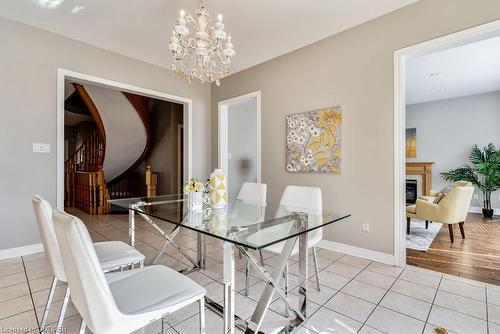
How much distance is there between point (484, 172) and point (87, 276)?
6984mm

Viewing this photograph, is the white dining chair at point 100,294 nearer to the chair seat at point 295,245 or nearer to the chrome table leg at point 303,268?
the chrome table leg at point 303,268

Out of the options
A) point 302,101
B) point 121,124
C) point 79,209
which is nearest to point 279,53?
point 302,101

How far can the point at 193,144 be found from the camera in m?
4.57

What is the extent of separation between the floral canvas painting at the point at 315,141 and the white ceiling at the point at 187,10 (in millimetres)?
986

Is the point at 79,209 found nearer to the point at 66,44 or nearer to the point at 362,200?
the point at 66,44

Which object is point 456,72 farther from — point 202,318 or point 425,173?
point 202,318

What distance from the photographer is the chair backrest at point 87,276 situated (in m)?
0.90

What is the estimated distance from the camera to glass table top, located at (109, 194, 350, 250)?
4.29 ft

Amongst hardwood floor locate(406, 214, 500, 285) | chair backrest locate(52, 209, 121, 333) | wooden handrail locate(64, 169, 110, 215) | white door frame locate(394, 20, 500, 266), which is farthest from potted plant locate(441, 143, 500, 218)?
wooden handrail locate(64, 169, 110, 215)

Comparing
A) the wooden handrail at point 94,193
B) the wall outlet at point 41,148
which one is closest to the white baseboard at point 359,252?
the wall outlet at point 41,148

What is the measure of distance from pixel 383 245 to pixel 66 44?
4.54 m

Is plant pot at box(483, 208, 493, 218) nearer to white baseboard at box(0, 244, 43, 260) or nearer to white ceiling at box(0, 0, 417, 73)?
white ceiling at box(0, 0, 417, 73)

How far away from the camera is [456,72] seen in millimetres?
4449

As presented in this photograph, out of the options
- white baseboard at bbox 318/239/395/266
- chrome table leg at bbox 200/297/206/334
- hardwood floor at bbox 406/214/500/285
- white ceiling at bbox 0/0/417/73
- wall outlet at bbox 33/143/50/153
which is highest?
white ceiling at bbox 0/0/417/73
